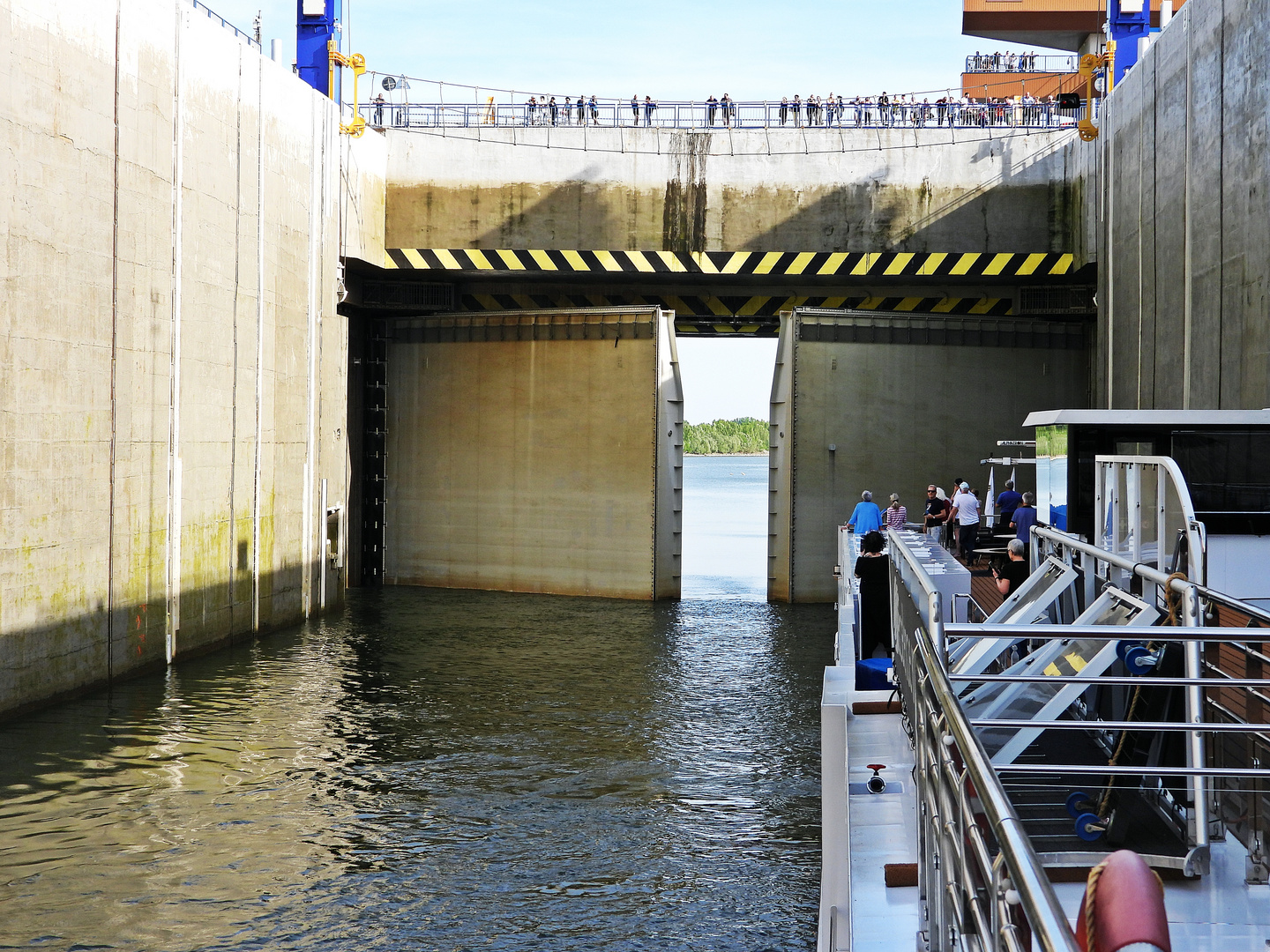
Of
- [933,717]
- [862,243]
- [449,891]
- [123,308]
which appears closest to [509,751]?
[449,891]

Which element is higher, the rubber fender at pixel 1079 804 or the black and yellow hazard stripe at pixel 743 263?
the black and yellow hazard stripe at pixel 743 263

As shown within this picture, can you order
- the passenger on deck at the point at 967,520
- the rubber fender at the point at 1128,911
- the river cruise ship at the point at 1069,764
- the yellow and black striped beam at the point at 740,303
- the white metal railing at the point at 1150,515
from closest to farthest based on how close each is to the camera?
the rubber fender at the point at 1128,911
the river cruise ship at the point at 1069,764
the white metal railing at the point at 1150,515
the passenger on deck at the point at 967,520
the yellow and black striped beam at the point at 740,303

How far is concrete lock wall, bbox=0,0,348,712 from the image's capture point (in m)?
13.4

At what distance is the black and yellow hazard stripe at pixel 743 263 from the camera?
78.1ft

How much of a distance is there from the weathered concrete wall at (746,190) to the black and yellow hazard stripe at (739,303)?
1.83 meters

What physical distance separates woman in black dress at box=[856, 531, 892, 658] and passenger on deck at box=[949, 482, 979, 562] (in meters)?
7.09

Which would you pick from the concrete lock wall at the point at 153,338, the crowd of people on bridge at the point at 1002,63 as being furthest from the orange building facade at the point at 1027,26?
the concrete lock wall at the point at 153,338

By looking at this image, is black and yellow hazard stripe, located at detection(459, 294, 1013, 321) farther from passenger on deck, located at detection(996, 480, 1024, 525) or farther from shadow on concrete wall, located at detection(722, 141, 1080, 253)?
passenger on deck, located at detection(996, 480, 1024, 525)

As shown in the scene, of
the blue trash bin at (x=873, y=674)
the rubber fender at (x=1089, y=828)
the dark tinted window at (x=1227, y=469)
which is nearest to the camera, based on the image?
the rubber fender at (x=1089, y=828)

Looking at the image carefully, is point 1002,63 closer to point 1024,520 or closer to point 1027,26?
point 1027,26

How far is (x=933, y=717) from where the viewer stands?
154 inches

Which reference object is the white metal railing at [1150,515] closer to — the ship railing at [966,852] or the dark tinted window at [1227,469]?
the dark tinted window at [1227,469]

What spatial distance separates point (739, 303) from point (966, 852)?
24172 millimetres

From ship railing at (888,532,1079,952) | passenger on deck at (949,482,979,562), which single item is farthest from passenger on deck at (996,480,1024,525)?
ship railing at (888,532,1079,952)
